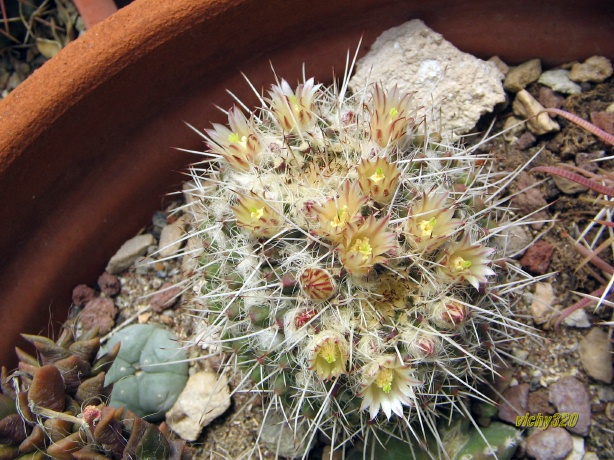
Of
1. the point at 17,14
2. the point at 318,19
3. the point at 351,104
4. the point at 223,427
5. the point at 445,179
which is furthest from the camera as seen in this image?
the point at 17,14

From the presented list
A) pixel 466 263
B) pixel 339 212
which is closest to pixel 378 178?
A: pixel 339 212

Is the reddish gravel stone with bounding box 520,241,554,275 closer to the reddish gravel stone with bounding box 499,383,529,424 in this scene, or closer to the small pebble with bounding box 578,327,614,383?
the small pebble with bounding box 578,327,614,383

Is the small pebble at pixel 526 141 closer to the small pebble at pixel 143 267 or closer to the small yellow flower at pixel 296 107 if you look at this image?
the small yellow flower at pixel 296 107

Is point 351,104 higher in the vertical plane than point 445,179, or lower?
higher

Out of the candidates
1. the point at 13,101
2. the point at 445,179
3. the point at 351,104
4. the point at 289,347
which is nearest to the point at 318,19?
the point at 351,104

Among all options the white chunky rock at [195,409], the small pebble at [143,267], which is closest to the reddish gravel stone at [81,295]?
the small pebble at [143,267]

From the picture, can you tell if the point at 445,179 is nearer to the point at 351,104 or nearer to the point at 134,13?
the point at 351,104
